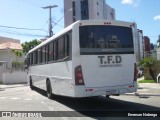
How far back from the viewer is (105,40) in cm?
1204

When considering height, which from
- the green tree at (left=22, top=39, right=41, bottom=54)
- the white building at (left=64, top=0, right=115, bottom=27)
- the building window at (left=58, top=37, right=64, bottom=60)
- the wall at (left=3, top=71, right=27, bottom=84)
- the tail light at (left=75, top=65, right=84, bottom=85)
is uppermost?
the white building at (left=64, top=0, right=115, bottom=27)

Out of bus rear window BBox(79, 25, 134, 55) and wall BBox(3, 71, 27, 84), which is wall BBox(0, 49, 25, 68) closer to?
wall BBox(3, 71, 27, 84)

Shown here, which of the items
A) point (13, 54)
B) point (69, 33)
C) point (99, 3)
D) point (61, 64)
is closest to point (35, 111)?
point (61, 64)

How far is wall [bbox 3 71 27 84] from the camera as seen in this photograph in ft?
130

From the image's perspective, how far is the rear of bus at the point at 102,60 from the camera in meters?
11.6

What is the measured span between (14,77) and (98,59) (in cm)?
3012

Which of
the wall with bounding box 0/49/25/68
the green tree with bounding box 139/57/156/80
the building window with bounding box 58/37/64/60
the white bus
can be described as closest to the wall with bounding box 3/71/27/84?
the wall with bounding box 0/49/25/68

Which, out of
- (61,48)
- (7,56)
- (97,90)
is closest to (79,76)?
(97,90)

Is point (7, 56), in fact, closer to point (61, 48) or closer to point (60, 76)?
point (60, 76)

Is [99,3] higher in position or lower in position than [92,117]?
higher

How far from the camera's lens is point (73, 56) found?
1177 cm

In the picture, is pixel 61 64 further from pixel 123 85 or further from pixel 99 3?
pixel 99 3

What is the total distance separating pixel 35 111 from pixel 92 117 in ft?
8.80
